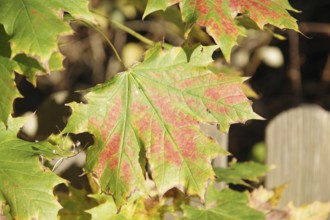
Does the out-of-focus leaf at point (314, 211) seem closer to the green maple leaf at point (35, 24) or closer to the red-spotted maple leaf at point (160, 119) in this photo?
the red-spotted maple leaf at point (160, 119)

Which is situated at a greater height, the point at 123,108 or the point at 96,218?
the point at 123,108

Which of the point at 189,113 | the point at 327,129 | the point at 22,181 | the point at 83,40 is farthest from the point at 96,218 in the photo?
the point at 83,40

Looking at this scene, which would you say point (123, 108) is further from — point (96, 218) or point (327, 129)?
point (327, 129)

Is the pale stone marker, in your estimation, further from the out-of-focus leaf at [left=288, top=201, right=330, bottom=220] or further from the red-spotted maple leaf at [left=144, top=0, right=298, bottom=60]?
the red-spotted maple leaf at [left=144, top=0, right=298, bottom=60]

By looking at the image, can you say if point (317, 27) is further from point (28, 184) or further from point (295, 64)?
point (28, 184)

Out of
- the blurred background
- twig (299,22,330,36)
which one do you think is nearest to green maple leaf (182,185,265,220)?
A: the blurred background
